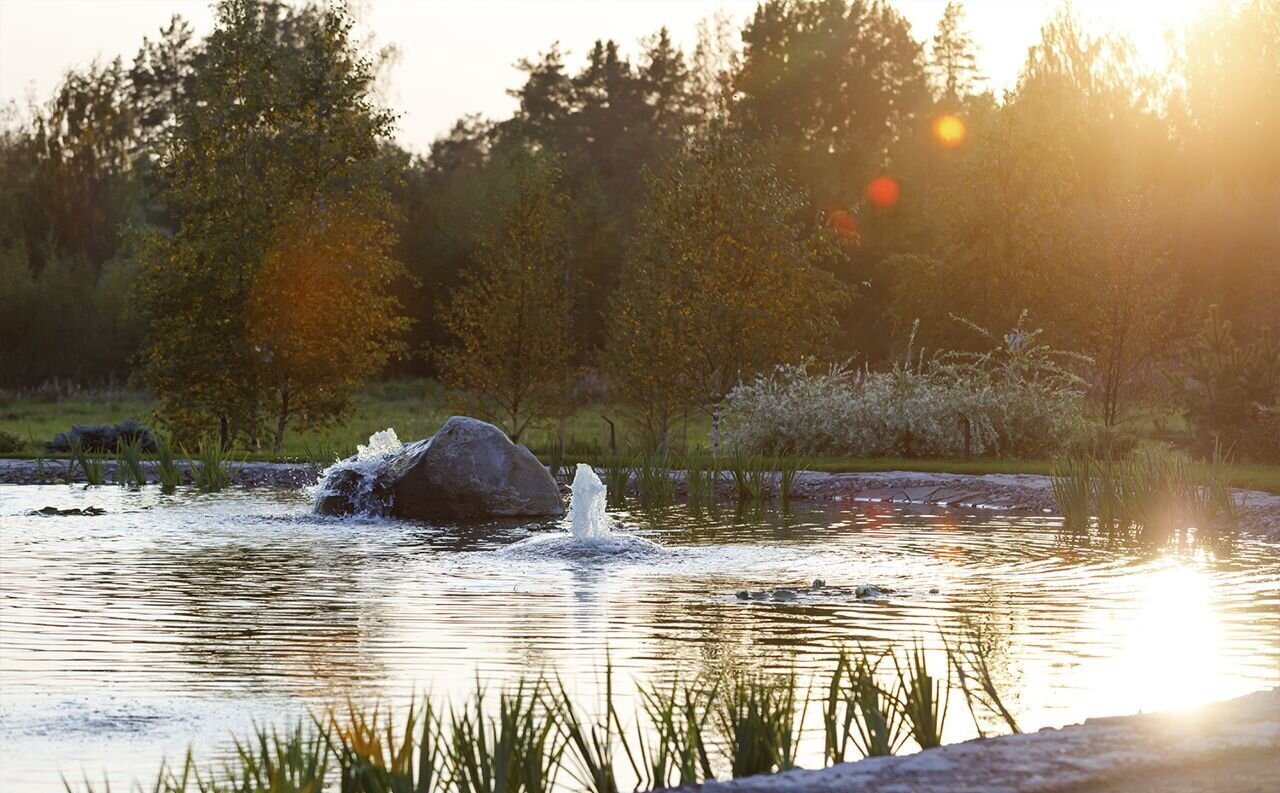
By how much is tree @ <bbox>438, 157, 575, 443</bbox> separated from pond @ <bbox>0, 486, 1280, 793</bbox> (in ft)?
38.4

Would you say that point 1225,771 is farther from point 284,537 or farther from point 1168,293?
point 1168,293

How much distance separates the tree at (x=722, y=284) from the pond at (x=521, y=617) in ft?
31.2

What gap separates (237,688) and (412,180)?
44713 millimetres

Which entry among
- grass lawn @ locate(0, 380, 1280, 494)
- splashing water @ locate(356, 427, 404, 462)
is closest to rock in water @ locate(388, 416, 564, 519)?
splashing water @ locate(356, 427, 404, 462)

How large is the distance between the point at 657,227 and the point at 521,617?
685 inches

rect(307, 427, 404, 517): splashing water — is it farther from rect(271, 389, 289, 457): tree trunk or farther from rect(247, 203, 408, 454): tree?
rect(271, 389, 289, 457): tree trunk

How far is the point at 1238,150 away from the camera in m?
46.1

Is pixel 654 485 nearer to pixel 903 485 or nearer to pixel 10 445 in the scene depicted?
pixel 903 485

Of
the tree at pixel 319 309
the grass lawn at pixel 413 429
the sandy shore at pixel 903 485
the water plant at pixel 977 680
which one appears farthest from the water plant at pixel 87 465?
the water plant at pixel 977 680

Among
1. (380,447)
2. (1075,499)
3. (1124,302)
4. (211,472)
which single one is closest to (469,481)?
(380,447)

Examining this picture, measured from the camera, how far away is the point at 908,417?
75.3 feet

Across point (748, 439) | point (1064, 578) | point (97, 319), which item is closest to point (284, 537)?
point (1064, 578)

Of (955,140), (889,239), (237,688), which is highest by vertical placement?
(955,140)

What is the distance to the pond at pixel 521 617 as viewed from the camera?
22.7 ft
